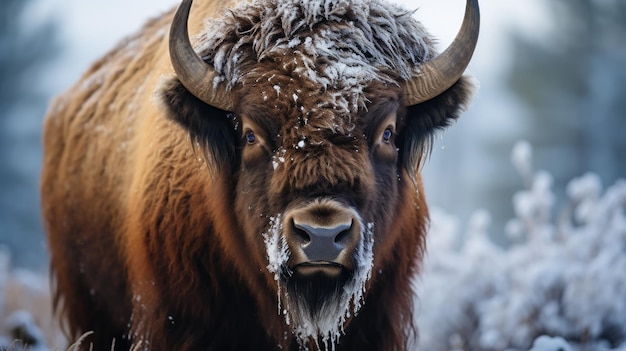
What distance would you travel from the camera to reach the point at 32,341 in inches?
238

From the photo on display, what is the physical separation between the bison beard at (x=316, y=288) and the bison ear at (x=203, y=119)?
0.58m

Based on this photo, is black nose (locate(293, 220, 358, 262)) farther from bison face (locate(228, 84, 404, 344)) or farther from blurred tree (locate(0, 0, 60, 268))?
blurred tree (locate(0, 0, 60, 268))

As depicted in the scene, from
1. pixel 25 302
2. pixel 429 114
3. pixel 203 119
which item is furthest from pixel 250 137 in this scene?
pixel 25 302

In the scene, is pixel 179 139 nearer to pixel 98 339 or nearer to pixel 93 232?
pixel 93 232

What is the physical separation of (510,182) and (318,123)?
2674 cm

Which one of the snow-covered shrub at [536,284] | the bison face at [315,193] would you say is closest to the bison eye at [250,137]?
the bison face at [315,193]

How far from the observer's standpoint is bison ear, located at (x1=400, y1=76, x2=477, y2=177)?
436 centimetres

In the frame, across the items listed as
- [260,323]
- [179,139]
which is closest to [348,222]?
[260,323]

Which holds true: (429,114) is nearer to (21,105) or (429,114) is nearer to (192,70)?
(192,70)

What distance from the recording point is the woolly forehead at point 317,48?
3867 mm

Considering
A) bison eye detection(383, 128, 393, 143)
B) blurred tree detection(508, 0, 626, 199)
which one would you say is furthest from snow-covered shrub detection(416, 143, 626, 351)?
blurred tree detection(508, 0, 626, 199)

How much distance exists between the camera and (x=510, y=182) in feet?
97.1

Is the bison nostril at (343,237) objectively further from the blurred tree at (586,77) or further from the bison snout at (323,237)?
the blurred tree at (586,77)

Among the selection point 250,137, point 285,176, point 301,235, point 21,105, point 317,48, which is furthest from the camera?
point 21,105
